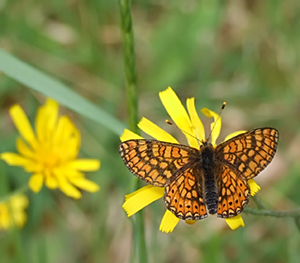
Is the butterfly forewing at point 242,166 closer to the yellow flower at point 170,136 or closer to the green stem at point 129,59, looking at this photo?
the yellow flower at point 170,136

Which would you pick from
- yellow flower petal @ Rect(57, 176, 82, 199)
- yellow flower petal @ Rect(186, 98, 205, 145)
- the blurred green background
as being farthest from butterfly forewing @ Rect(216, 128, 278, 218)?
the blurred green background

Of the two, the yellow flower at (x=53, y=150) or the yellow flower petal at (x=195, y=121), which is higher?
the yellow flower at (x=53, y=150)

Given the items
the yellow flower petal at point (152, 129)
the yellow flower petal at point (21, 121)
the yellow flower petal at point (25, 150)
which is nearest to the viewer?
the yellow flower petal at point (152, 129)

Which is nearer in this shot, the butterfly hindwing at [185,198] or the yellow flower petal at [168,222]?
the butterfly hindwing at [185,198]

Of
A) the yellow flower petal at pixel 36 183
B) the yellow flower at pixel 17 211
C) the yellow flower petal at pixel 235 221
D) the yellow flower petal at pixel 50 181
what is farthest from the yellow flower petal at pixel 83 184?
the yellow flower petal at pixel 235 221

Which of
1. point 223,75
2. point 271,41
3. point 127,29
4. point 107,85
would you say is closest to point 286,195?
point 223,75

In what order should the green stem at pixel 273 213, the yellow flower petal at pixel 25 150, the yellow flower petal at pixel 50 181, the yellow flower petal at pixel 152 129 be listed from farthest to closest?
the yellow flower petal at pixel 25 150
the yellow flower petal at pixel 50 181
the yellow flower petal at pixel 152 129
the green stem at pixel 273 213

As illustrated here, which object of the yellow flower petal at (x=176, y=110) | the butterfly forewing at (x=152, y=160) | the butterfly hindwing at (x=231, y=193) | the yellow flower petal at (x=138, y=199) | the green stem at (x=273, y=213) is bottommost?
the green stem at (x=273, y=213)
